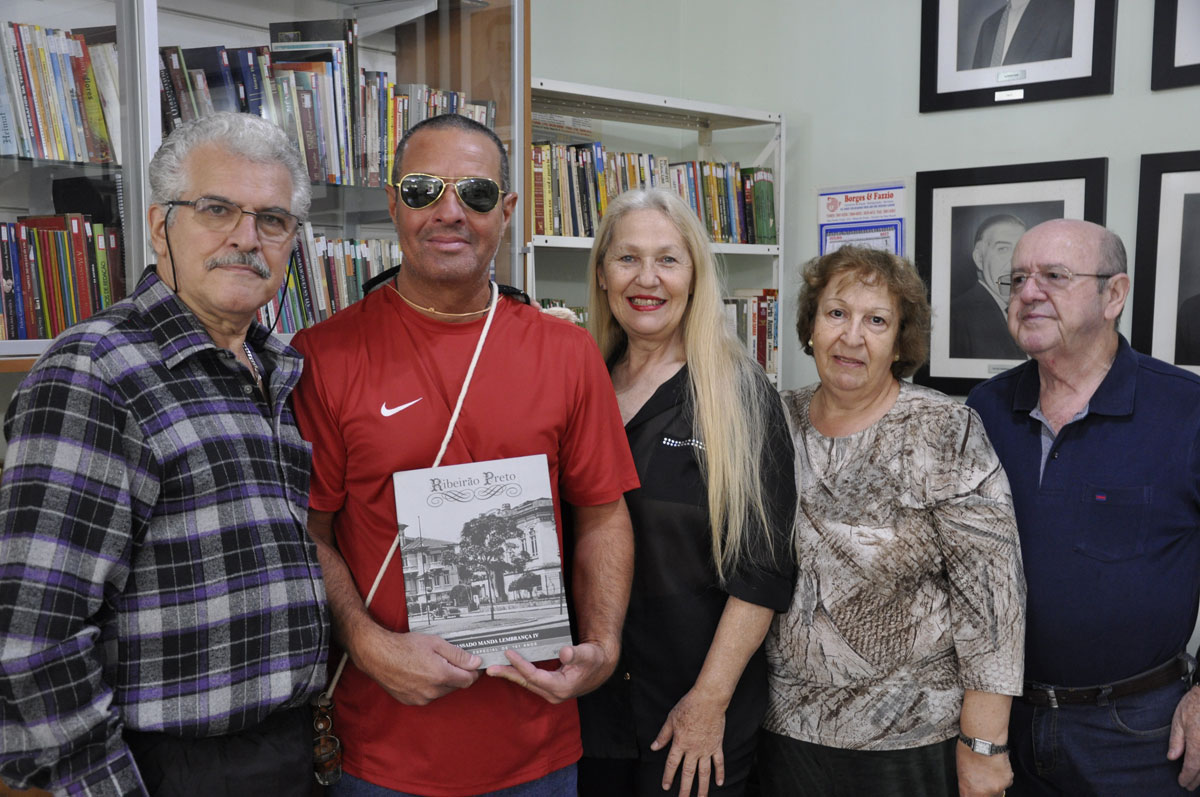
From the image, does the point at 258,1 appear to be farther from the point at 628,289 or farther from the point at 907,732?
the point at 907,732

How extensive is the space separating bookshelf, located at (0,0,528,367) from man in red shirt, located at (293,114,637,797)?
0.71 metres

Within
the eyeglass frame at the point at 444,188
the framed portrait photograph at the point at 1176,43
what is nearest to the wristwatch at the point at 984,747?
the eyeglass frame at the point at 444,188

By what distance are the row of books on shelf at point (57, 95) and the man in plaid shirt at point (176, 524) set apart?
76cm

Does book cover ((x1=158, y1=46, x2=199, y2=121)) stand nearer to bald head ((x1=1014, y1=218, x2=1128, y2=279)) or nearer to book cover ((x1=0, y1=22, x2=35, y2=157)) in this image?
book cover ((x1=0, y1=22, x2=35, y2=157))

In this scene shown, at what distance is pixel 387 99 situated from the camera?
253 centimetres

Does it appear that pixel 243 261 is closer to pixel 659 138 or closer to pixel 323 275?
pixel 323 275

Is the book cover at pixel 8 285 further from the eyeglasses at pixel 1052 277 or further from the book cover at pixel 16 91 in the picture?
the eyeglasses at pixel 1052 277

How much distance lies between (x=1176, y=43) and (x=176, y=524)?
3.22 m

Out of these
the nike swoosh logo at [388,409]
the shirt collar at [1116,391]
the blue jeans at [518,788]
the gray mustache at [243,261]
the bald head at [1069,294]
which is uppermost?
the gray mustache at [243,261]

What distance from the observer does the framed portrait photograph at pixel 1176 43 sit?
2.99 meters

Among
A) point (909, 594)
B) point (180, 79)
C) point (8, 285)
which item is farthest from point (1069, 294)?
point (8, 285)

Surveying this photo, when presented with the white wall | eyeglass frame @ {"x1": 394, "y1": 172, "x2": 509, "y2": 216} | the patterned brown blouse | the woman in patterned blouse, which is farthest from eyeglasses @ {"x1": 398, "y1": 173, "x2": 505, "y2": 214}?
the white wall

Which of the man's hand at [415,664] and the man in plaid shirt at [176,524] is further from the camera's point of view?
the man's hand at [415,664]

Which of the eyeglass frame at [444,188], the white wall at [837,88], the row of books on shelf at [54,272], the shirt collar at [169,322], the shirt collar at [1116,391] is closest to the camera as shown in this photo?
the shirt collar at [169,322]
